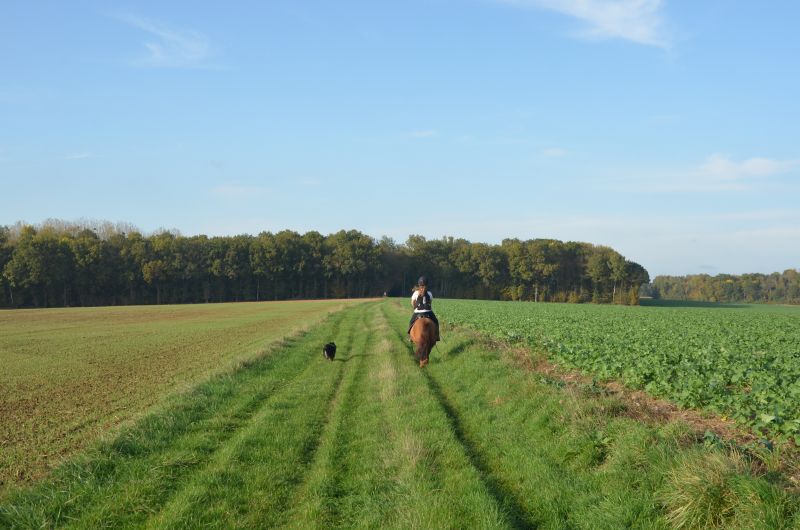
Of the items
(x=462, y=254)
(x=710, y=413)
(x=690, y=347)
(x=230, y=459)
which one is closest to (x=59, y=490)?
(x=230, y=459)

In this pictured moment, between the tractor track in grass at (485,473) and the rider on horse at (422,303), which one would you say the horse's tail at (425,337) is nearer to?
the rider on horse at (422,303)

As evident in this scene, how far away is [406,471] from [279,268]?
324 feet

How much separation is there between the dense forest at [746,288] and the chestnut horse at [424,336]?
16149 centimetres

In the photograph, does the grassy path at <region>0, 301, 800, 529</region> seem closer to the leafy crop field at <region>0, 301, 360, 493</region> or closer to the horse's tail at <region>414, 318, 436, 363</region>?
the leafy crop field at <region>0, 301, 360, 493</region>

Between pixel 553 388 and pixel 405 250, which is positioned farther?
pixel 405 250

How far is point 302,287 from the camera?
10988 centimetres

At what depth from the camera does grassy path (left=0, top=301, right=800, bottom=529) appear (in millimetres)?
5535

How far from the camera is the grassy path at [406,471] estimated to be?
5.54m

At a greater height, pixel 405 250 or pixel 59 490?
pixel 405 250

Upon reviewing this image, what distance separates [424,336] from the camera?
15.8m

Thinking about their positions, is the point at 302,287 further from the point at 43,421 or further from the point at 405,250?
the point at 43,421

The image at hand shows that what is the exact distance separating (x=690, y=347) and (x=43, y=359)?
23602 mm

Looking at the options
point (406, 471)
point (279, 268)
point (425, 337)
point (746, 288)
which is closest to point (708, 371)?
point (425, 337)

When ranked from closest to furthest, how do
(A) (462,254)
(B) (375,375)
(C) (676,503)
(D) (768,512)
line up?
(D) (768,512)
(C) (676,503)
(B) (375,375)
(A) (462,254)
